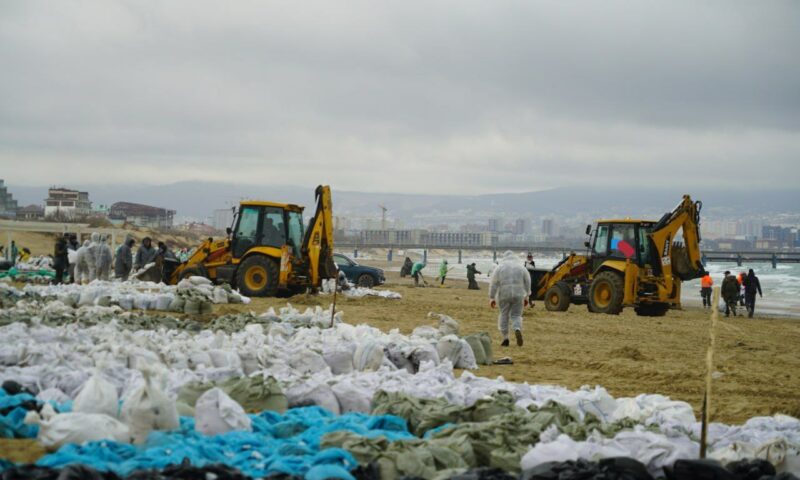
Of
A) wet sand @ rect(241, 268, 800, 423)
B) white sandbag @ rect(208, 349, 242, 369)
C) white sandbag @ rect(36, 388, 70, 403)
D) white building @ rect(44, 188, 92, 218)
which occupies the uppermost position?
white building @ rect(44, 188, 92, 218)

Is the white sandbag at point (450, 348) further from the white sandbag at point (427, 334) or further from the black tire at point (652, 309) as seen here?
the black tire at point (652, 309)

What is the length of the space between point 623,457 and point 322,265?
632 inches

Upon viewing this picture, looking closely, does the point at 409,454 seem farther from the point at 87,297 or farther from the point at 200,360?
the point at 87,297

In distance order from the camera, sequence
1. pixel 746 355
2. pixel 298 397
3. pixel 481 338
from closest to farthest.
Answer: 1. pixel 298 397
2. pixel 481 338
3. pixel 746 355

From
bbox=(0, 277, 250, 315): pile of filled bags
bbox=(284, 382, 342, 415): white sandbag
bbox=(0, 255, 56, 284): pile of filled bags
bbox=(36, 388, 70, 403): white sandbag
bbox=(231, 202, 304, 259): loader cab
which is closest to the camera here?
bbox=(36, 388, 70, 403): white sandbag

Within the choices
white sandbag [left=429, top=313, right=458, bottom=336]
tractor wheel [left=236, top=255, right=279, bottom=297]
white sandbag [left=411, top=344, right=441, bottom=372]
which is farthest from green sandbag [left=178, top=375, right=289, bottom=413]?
tractor wheel [left=236, top=255, right=279, bottom=297]

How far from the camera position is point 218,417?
6.06 meters

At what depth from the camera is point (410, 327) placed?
1564 centimetres

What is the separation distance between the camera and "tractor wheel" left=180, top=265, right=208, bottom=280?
69.3 feet

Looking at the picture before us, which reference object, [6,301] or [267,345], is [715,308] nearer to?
[267,345]

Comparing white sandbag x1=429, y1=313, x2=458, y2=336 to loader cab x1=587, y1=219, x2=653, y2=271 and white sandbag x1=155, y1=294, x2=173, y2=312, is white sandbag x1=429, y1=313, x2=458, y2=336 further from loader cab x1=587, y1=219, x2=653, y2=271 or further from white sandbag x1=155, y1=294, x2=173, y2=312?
loader cab x1=587, y1=219, x2=653, y2=271

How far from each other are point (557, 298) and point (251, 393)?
50.6 feet

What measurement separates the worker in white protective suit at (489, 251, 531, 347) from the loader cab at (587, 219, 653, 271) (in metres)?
8.03

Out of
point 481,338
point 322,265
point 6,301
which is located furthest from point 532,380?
point 322,265
